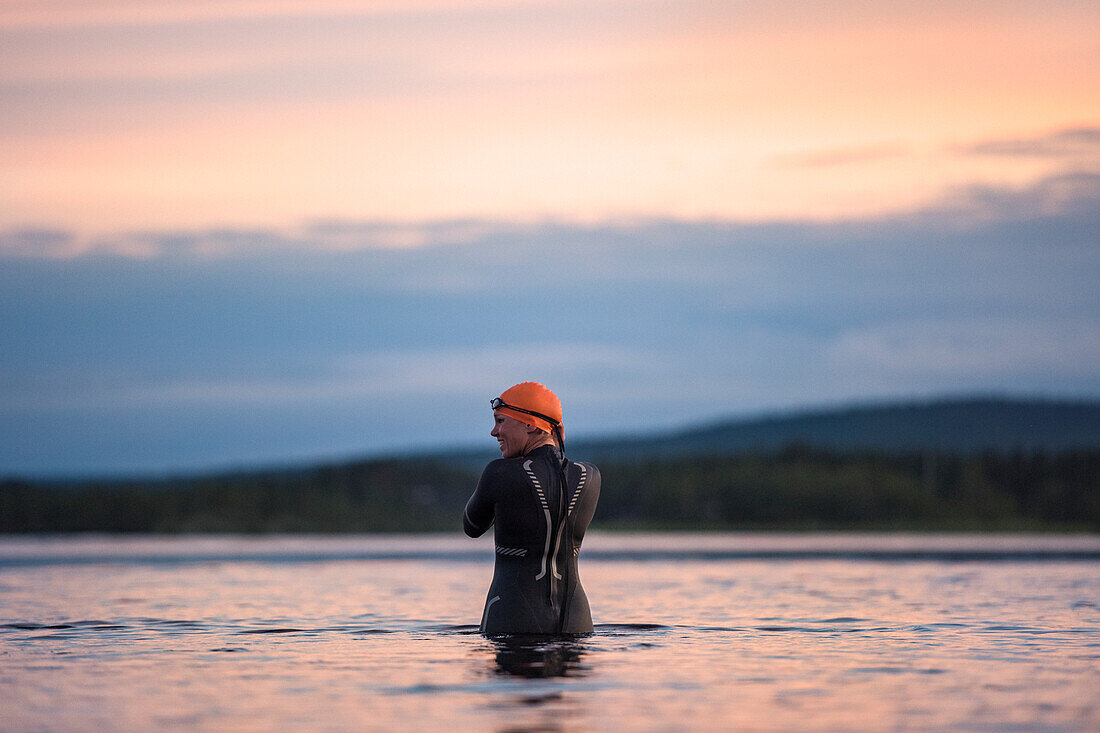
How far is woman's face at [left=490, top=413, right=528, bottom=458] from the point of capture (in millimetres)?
13852

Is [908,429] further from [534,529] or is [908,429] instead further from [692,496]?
[534,529]

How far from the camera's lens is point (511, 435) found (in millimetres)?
13836

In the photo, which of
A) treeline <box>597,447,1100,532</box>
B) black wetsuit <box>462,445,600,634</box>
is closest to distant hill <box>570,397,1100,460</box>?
treeline <box>597,447,1100,532</box>

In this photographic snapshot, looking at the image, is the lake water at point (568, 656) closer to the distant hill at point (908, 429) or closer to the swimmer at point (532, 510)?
the swimmer at point (532, 510)

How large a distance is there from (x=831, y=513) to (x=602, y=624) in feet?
200

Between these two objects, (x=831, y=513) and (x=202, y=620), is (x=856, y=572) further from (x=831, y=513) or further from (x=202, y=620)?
(x=831, y=513)

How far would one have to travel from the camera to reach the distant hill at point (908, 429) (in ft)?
481

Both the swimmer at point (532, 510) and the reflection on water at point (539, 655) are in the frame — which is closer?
the reflection on water at point (539, 655)

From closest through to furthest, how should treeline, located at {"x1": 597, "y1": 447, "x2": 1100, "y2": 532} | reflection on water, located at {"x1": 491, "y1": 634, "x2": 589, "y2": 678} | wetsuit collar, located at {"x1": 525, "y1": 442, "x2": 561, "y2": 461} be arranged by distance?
reflection on water, located at {"x1": 491, "y1": 634, "x2": 589, "y2": 678} → wetsuit collar, located at {"x1": 525, "y1": 442, "x2": 561, "y2": 461} → treeline, located at {"x1": 597, "y1": 447, "x2": 1100, "y2": 532}

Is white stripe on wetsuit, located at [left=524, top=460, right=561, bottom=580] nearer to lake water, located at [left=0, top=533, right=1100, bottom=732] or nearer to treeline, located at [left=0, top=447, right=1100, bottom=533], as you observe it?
lake water, located at [left=0, top=533, right=1100, bottom=732]

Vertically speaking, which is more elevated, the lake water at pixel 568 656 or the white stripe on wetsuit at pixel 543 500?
the white stripe on wetsuit at pixel 543 500

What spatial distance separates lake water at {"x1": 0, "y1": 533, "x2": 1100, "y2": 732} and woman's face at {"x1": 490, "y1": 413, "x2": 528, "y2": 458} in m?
1.63

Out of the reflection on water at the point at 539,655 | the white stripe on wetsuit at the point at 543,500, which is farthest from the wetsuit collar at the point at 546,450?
the reflection on water at the point at 539,655

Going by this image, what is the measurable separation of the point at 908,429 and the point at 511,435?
14069 cm
